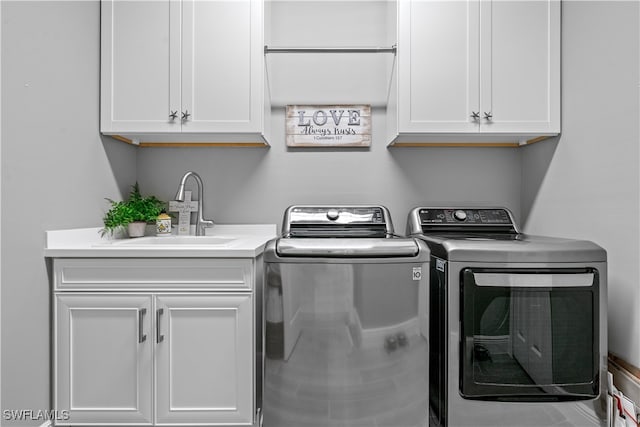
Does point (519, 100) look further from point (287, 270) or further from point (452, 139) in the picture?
point (287, 270)

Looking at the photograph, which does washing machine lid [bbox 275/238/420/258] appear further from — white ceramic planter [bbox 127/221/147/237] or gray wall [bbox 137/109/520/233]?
white ceramic planter [bbox 127/221/147/237]

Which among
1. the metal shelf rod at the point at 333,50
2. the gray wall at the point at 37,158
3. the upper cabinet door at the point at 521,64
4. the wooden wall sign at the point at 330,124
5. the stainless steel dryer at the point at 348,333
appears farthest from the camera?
the wooden wall sign at the point at 330,124

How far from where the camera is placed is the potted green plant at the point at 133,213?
1988 mm

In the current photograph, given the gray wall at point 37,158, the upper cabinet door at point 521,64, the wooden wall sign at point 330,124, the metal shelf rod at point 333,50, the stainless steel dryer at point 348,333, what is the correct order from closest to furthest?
the gray wall at point 37,158 → the stainless steel dryer at point 348,333 → the upper cabinet door at point 521,64 → the metal shelf rod at point 333,50 → the wooden wall sign at point 330,124

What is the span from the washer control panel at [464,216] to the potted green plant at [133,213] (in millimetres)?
1492

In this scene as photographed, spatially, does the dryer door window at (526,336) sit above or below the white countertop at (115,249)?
below

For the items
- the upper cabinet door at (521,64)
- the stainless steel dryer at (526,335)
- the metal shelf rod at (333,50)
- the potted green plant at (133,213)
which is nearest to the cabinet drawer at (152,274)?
the potted green plant at (133,213)

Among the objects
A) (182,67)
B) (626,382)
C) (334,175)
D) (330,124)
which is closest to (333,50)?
(330,124)

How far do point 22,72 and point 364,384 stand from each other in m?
1.76

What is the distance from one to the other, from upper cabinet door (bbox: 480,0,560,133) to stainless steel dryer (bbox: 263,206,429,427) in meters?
0.97

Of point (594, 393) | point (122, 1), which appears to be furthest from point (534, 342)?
point (122, 1)

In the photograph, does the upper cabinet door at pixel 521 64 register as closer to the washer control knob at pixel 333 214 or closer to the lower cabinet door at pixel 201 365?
the washer control knob at pixel 333 214

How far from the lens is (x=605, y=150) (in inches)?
65.3

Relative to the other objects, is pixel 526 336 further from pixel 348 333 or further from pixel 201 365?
pixel 201 365
